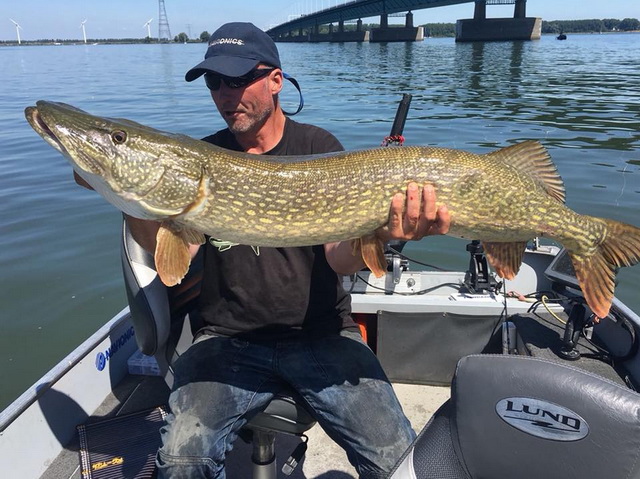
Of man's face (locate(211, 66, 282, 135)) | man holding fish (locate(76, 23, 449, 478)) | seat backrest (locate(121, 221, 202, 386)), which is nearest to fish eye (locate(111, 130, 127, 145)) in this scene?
man holding fish (locate(76, 23, 449, 478))

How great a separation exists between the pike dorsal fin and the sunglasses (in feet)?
3.91

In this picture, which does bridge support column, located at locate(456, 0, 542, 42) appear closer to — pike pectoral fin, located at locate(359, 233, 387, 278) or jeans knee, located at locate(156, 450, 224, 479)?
pike pectoral fin, located at locate(359, 233, 387, 278)

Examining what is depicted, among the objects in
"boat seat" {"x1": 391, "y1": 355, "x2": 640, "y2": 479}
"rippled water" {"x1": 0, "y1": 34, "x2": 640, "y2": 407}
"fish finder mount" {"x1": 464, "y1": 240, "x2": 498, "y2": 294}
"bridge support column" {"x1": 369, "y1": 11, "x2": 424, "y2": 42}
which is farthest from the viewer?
"bridge support column" {"x1": 369, "y1": 11, "x2": 424, "y2": 42}

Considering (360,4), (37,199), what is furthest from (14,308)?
(360,4)

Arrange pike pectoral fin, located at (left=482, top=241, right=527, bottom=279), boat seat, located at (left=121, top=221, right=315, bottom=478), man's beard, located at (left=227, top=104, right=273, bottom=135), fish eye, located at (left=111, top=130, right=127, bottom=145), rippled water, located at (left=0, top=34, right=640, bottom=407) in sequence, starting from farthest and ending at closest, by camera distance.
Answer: rippled water, located at (left=0, top=34, right=640, bottom=407)
man's beard, located at (left=227, top=104, right=273, bottom=135)
pike pectoral fin, located at (left=482, top=241, right=527, bottom=279)
boat seat, located at (left=121, top=221, right=315, bottom=478)
fish eye, located at (left=111, top=130, right=127, bottom=145)

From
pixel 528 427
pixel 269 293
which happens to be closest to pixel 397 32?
pixel 269 293

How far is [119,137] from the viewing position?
2.09m

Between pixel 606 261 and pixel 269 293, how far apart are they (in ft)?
5.08

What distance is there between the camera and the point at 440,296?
140 inches

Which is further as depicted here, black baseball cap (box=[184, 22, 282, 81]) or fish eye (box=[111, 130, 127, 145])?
black baseball cap (box=[184, 22, 282, 81])

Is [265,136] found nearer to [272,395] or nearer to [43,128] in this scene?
[43,128]

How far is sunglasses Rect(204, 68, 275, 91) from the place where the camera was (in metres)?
2.52

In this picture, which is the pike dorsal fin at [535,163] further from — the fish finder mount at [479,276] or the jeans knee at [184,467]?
the jeans knee at [184,467]

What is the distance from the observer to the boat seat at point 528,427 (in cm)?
133
